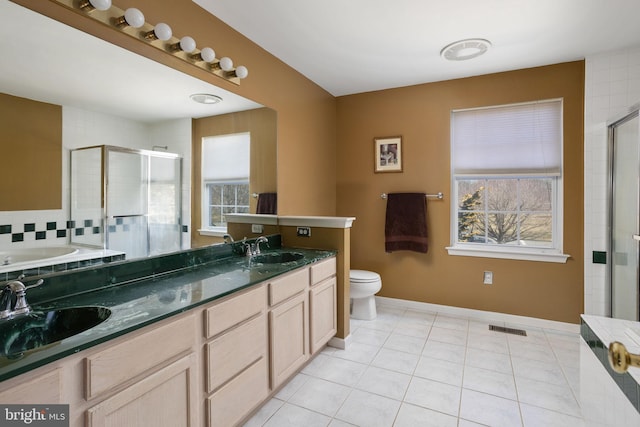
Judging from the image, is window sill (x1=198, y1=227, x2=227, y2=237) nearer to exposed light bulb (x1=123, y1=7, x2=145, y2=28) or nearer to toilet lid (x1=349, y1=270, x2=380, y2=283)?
exposed light bulb (x1=123, y1=7, x2=145, y2=28)

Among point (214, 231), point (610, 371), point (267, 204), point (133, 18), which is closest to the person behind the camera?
point (610, 371)

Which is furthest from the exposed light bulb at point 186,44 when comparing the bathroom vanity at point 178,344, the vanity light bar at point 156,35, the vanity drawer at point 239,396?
the vanity drawer at point 239,396

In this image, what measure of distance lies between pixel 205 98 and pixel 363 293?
7.17ft

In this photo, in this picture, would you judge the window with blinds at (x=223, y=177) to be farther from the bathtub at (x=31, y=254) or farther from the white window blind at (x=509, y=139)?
the white window blind at (x=509, y=139)

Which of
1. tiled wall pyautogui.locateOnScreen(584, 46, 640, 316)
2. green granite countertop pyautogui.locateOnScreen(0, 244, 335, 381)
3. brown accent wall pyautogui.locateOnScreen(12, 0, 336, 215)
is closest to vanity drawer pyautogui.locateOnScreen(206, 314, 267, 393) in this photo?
green granite countertop pyautogui.locateOnScreen(0, 244, 335, 381)

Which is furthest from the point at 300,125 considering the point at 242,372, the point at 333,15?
the point at 242,372

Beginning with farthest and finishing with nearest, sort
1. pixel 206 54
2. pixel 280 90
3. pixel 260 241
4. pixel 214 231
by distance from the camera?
pixel 280 90 < pixel 260 241 < pixel 214 231 < pixel 206 54

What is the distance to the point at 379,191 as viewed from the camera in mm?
3678

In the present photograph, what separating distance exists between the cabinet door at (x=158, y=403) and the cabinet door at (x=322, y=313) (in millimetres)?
1056

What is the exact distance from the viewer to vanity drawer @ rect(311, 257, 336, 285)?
2324 mm

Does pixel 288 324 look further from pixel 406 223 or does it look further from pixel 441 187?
pixel 441 187

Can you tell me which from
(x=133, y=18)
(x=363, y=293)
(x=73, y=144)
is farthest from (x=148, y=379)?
(x=363, y=293)

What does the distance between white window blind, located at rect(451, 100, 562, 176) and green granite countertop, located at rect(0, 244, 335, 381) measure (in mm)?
2113

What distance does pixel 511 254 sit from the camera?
122 inches
